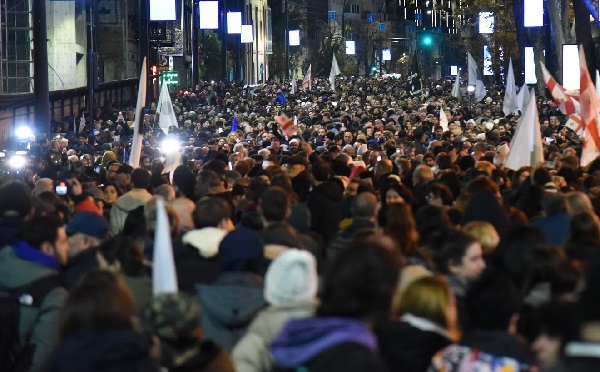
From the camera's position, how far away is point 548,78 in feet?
72.5

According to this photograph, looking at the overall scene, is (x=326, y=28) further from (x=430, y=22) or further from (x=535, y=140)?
(x=535, y=140)

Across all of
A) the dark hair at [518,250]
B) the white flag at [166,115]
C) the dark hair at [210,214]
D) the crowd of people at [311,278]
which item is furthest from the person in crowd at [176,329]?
the white flag at [166,115]

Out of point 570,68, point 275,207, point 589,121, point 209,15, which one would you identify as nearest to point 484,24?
point 209,15

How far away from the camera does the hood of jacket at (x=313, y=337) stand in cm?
518

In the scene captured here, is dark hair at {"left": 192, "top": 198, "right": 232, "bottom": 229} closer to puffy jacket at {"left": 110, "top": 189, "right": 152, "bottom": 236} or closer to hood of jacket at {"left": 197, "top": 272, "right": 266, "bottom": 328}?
hood of jacket at {"left": 197, "top": 272, "right": 266, "bottom": 328}

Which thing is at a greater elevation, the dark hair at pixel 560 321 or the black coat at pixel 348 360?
the dark hair at pixel 560 321

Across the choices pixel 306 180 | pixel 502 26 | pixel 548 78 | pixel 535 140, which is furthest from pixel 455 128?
pixel 502 26

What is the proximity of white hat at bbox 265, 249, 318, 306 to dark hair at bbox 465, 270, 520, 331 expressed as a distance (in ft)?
2.28

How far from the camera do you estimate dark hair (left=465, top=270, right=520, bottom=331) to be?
5777 mm

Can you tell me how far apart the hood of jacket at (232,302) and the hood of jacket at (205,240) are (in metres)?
1.05

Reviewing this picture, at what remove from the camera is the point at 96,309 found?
5.32m

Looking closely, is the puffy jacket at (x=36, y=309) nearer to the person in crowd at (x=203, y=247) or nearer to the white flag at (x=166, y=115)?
the person in crowd at (x=203, y=247)

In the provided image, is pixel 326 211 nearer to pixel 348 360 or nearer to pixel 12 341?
pixel 12 341

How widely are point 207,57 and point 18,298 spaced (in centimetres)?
8012
